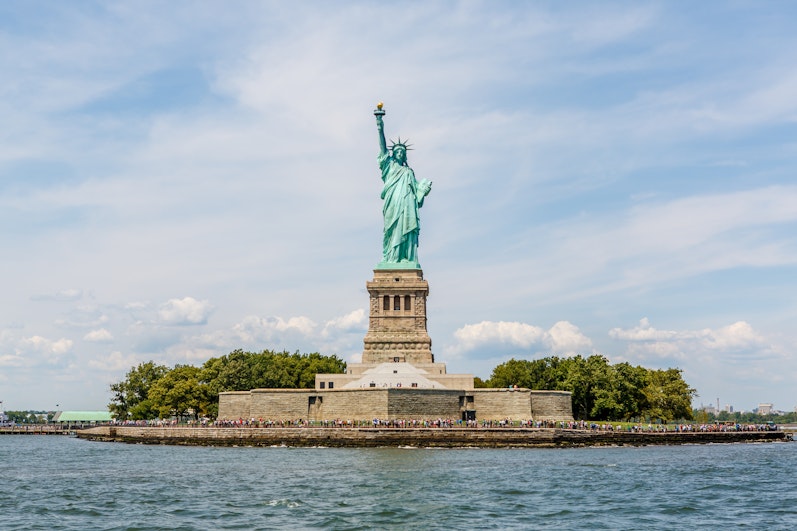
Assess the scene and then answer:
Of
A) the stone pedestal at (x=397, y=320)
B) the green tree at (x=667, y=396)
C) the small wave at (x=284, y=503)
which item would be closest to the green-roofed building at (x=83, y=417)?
the stone pedestal at (x=397, y=320)

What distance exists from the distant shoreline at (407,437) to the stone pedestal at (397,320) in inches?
737

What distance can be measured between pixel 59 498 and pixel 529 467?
24399 millimetres

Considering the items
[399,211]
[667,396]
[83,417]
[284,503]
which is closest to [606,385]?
[667,396]

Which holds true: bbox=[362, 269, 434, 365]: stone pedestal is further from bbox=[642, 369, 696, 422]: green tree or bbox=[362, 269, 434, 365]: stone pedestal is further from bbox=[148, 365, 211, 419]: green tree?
bbox=[642, 369, 696, 422]: green tree

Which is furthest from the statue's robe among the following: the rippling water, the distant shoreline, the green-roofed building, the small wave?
the green-roofed building

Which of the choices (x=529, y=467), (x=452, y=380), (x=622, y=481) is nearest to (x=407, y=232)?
(x=452, y=380)

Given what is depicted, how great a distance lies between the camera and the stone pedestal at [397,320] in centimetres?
8638

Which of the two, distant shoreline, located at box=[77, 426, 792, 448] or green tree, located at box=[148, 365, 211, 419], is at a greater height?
green tree, located at box=[148, 365, 211, 419]

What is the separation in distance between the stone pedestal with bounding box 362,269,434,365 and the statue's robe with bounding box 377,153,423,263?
108 inches

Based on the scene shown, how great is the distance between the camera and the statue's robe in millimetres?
90812

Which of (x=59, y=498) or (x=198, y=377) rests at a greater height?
(x=198, y=377)

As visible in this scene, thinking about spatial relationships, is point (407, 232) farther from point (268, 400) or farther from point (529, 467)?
point (529, 467)

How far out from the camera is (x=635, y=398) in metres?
90.4

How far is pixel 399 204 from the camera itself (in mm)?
91188
